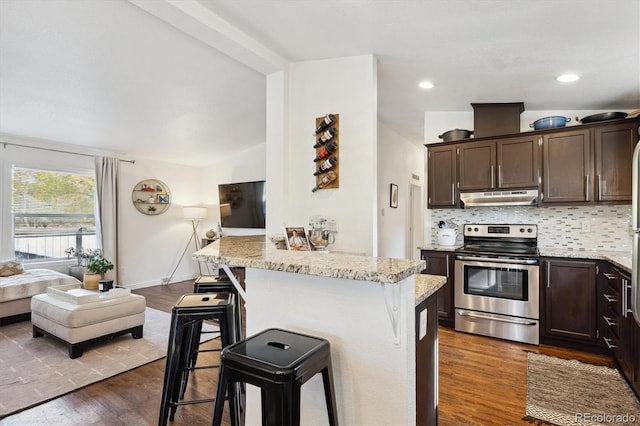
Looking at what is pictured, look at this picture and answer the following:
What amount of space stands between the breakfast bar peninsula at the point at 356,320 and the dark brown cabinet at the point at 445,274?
220cm

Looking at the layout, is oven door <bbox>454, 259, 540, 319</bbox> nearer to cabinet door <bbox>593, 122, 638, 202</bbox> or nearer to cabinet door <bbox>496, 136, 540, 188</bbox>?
cabinet door <bbox>496, 136, 540, 188</bbox>

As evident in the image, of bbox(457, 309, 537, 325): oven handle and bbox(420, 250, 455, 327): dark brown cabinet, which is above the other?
bbox(420, 250, 455, 327): dark brown cabinet

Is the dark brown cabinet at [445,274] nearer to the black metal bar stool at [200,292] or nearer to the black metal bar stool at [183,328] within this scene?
the black metal bar stool at [200,292]

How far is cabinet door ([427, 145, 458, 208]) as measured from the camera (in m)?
3.85

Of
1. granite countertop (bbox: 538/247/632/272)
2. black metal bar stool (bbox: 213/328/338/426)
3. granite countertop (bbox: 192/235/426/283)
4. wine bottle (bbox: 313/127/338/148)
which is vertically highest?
wine bottle (bbox: 313/127/338/148)

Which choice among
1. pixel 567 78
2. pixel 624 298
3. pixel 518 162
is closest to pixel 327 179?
pixel 518 162

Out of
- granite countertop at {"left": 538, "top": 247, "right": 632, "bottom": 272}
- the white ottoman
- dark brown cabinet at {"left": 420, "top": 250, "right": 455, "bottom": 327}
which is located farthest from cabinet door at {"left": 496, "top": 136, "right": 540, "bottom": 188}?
the white ottoman

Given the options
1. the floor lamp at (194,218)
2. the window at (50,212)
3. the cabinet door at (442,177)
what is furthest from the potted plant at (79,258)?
the cabinet door at (442,177)

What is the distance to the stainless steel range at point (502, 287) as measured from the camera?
3.19 m

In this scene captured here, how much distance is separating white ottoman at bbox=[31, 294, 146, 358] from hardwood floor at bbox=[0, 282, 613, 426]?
0.70 metres

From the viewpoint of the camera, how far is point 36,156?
4.76 metres

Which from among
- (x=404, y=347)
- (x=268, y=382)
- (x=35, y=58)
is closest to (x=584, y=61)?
(x=404, y=347)

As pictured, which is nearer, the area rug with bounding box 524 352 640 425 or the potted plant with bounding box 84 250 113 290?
the area rug with bounding box 524 352 640 425

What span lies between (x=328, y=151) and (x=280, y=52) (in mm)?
904
